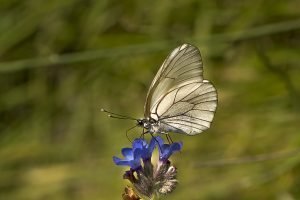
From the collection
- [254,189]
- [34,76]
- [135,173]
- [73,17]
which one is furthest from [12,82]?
[135,173]

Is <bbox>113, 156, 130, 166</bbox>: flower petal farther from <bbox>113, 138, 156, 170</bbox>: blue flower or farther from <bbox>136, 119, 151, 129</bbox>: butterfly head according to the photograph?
<bbox>136, 119, 151, 129</bbox>: butterfly head

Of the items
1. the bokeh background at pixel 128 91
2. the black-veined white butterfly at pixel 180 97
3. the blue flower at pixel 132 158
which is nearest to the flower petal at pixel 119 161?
the blue flower at pixel 132 158

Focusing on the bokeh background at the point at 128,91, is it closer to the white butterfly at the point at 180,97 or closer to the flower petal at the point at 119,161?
the white butterfly at the point at 180,97

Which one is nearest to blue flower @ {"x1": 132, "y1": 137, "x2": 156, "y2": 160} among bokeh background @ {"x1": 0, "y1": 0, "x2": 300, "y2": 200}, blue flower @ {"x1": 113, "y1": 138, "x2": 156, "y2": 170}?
blue flower @ {"x1": 113, "y1": 138, "x2": 156, "y2": 170}

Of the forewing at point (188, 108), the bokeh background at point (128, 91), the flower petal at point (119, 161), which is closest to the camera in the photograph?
the flower petal at point (119, 161)

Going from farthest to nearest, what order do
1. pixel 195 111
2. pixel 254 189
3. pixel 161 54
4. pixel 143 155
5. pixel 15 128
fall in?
1. pixel 15 128
2. pixel 161 54
3. pixel 254 189
4. pixel 195 111
5. pixel 143 155

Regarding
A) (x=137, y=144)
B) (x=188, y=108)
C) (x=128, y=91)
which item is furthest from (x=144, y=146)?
(x=128, y=91)

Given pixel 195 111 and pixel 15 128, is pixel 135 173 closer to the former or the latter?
pixel 195 111
